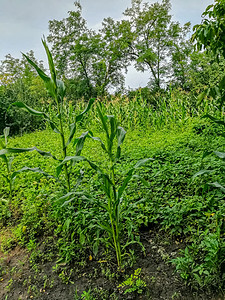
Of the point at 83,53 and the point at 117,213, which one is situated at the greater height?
the point at 83,53

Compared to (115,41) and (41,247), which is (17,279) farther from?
(115,41)

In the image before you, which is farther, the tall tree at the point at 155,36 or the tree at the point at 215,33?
the tall tree at the point at 155,36

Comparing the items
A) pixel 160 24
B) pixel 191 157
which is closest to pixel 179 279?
pixel 191 157

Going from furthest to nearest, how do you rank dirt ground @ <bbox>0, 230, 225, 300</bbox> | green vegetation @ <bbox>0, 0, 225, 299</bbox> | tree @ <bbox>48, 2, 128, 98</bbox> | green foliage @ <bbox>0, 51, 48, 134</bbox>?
tree @ <bbox>48, 2, 128, 98</bbox> < green foliage @ <bbox>0, 51, 48, 134</bbox> < green vegetation @ <bbox>0, 0, 225, 299</bbox> < dirt ground @ <bbox>0, 230, 225, 300</bbox>

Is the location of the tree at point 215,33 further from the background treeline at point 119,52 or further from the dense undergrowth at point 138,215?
the background treeline at point 119,52

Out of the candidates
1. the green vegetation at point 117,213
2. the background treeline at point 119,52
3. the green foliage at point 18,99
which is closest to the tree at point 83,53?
the background treeline at point 119,52

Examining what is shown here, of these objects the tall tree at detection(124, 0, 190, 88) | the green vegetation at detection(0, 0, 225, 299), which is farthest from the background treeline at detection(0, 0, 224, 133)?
the green vegetation at detection(0, 0, 225, 299)

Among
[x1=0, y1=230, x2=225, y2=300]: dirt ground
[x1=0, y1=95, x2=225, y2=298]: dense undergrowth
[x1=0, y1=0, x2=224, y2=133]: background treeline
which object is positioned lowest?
[x1=0, y1=230, x2=225, y2=300]: dirt ground

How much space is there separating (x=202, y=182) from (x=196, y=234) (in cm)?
71

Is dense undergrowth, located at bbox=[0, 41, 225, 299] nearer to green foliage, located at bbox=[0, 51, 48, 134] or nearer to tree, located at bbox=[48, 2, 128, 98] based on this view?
green foliage, located at bbox=[0, 51, 48, 134]

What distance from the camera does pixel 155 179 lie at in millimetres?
2615

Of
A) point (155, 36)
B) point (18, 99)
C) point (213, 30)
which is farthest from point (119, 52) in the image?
point (213, 30)

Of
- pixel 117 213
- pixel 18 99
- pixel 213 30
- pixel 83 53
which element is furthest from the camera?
pixel 83 53

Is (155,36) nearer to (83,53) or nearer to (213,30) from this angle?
(83,53)
